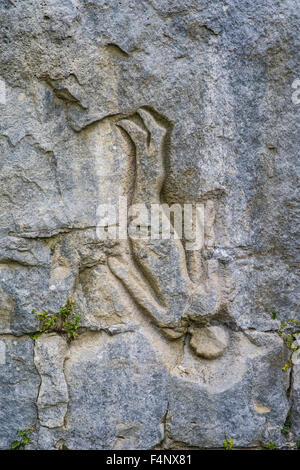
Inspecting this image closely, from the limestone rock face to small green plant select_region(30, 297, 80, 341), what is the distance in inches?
1.1

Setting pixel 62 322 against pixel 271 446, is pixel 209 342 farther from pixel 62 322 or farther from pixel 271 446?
pixel 62 322

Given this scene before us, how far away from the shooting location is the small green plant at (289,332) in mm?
3012

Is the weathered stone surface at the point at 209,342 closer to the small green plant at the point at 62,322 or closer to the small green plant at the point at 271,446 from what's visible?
the small green plant at the point at 271,446

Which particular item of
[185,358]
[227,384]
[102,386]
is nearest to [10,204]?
[102,386]

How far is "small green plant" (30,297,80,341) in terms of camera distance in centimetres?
278

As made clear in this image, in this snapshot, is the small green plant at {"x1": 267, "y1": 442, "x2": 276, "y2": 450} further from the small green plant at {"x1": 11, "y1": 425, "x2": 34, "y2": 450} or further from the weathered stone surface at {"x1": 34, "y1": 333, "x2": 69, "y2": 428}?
the small green plant at {"x1": 11, "y1": 425, "x2": 34, "y2": 450}

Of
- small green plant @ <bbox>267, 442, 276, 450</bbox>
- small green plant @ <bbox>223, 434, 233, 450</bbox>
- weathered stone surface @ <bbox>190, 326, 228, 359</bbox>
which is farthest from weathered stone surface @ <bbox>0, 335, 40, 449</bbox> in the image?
small green plant @ <bbox>267, 442, 276, 450</bbox>

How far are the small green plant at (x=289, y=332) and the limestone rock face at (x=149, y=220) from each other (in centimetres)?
3

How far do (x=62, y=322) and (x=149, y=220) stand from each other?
2.44 feet

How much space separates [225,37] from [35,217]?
1.41m

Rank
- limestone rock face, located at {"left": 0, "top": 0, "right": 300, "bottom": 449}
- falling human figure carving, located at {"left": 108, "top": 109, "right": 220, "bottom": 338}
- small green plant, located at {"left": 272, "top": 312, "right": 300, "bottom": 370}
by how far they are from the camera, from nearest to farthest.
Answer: limestone rock face, located at {"left": 0, "top": 0, "right": 300, "bottom": 449}, falling human figure carving, located at {"left": 108, "top": 109, "right": 220, "bottom": 338}, small green plant, located at {"left": 272, "top": 312, "right": 300, "bottom": 370}

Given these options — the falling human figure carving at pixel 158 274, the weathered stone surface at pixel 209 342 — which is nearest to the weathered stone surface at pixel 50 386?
the falling human figure carving at pixel 158 274

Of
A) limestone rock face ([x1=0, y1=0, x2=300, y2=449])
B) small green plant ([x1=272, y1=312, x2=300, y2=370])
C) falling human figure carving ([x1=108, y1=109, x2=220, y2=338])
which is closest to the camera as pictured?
limestone rock face ([x1=0, y1=0, x2=300, y2=449])

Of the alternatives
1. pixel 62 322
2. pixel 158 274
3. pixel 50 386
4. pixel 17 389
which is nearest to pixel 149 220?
pixel 158 274
